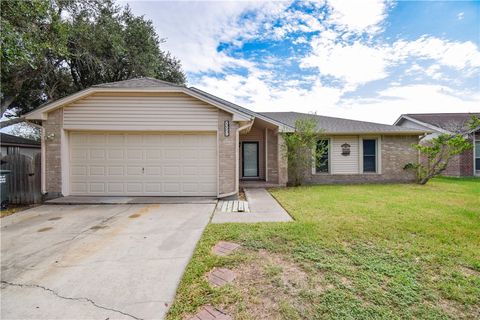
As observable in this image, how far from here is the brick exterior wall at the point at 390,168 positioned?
10.7m

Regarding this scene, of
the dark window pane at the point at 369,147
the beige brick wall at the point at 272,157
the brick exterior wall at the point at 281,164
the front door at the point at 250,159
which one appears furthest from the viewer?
the front door at the point at 250,159

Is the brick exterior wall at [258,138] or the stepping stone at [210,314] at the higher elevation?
the brick exterior wall at [258,138]

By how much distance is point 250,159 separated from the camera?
459 inches

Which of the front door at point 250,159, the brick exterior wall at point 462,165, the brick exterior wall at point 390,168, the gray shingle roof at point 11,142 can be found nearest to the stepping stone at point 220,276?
the brick exterior wall at point 390,168

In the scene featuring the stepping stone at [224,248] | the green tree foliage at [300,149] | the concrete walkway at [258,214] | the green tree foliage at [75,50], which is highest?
the green tree foliage at [75,50]

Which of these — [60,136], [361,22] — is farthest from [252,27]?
[60,136]

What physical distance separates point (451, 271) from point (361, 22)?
31.9 feet

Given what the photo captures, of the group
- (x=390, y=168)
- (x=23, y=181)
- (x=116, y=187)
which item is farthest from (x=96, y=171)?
(x=390, y=168)

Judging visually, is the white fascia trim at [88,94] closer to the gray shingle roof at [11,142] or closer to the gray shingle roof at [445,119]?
the gray shingle roof at [11,142]

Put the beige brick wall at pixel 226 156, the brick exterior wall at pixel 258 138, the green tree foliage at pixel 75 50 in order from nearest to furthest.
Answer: the beige brick wall at pixel 226 156
the green tree foliage at pixel 75 50
the brick exterior wall at pixel 258 138

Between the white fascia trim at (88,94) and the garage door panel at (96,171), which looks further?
the garage door panel at (96,171)

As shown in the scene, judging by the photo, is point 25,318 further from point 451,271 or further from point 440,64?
point 440,64

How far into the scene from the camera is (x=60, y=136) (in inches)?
276

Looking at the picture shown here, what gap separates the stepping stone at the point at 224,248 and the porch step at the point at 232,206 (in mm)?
2147
